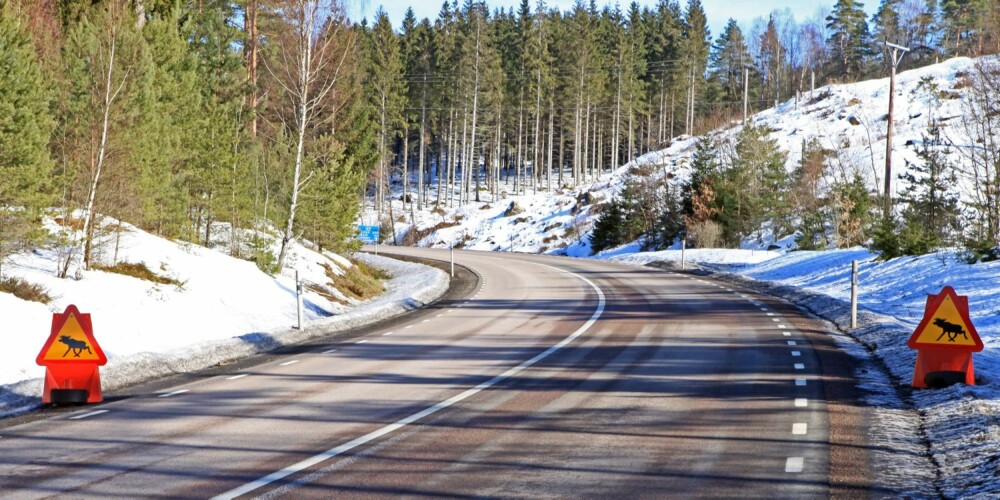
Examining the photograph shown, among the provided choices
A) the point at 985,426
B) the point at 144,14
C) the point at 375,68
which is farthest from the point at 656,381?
the point at 375,68

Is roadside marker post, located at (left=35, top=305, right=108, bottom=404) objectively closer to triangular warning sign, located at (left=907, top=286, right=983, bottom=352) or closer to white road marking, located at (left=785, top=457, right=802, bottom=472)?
white road marking, located at (left=785, top=457, right=802, bottom=472)

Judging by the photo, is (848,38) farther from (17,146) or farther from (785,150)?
(17,146)

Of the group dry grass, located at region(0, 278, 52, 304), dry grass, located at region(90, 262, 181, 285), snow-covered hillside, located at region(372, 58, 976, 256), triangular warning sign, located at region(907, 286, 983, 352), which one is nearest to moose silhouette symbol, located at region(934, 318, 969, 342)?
triangular warning sign, located at region(907, 286, 983, 352)

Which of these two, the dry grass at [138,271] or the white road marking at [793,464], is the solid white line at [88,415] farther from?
the dry grass at [138,271]

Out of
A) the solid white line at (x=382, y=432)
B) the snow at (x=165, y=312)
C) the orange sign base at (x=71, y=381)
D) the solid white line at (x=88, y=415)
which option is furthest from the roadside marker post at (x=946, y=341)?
the snow at (x=165, y=312)

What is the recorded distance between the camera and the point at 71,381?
33.6 ft

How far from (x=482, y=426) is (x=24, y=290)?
37.6ft

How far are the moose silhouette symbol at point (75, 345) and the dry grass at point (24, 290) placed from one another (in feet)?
22.0

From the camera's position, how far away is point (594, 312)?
2169 centimetres

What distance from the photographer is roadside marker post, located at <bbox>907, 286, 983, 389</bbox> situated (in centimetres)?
1020

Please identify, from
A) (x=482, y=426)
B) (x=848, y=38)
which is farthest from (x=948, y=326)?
(x=848, y=38)

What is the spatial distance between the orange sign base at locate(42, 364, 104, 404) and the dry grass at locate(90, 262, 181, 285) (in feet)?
35.3

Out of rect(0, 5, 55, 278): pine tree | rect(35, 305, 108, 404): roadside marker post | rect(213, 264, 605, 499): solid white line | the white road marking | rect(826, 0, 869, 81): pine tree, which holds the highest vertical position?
rect(826, 0, 869, 81): pine tree

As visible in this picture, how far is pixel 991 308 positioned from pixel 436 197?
8188 cm
